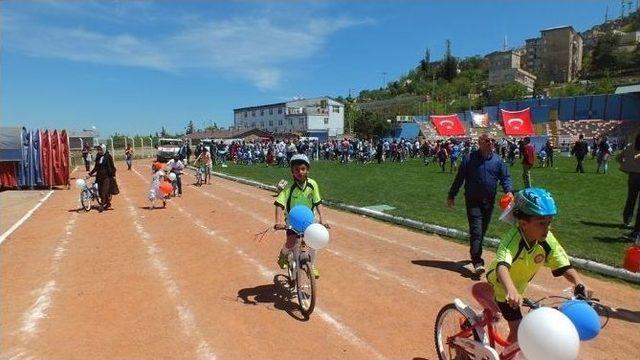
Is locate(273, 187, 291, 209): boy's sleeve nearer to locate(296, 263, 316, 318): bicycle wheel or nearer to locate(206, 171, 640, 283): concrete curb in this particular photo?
locate(296, 263, 316, 318): bicycle wheel

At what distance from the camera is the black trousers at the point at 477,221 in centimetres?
734

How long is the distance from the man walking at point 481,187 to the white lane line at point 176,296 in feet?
13.9

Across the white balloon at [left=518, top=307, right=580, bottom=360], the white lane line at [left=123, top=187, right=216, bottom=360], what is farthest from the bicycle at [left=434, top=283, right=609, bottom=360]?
the white lane line at [left=123, top=187, right=216, bottom=360]

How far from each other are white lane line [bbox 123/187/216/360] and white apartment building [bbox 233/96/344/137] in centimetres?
8813

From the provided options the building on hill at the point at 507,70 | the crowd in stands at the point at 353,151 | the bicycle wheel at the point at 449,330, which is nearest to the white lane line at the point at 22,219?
the bicycle wheel at the point at 449,330

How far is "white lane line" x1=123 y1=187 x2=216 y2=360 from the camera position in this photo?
198 inches

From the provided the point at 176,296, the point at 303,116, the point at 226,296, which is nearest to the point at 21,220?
the point at 176,296

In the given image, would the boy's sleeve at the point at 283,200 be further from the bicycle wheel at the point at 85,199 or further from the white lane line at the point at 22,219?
the bicycle wheel at the point at 85,199

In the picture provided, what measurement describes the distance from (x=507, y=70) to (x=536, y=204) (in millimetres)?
130668

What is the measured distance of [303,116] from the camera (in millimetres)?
102938

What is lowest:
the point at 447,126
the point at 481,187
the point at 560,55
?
the point at 481,187

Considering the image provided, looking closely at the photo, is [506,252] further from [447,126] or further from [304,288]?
[447,126]

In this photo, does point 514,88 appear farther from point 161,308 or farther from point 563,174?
point 161,308

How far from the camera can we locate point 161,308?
6184mm
